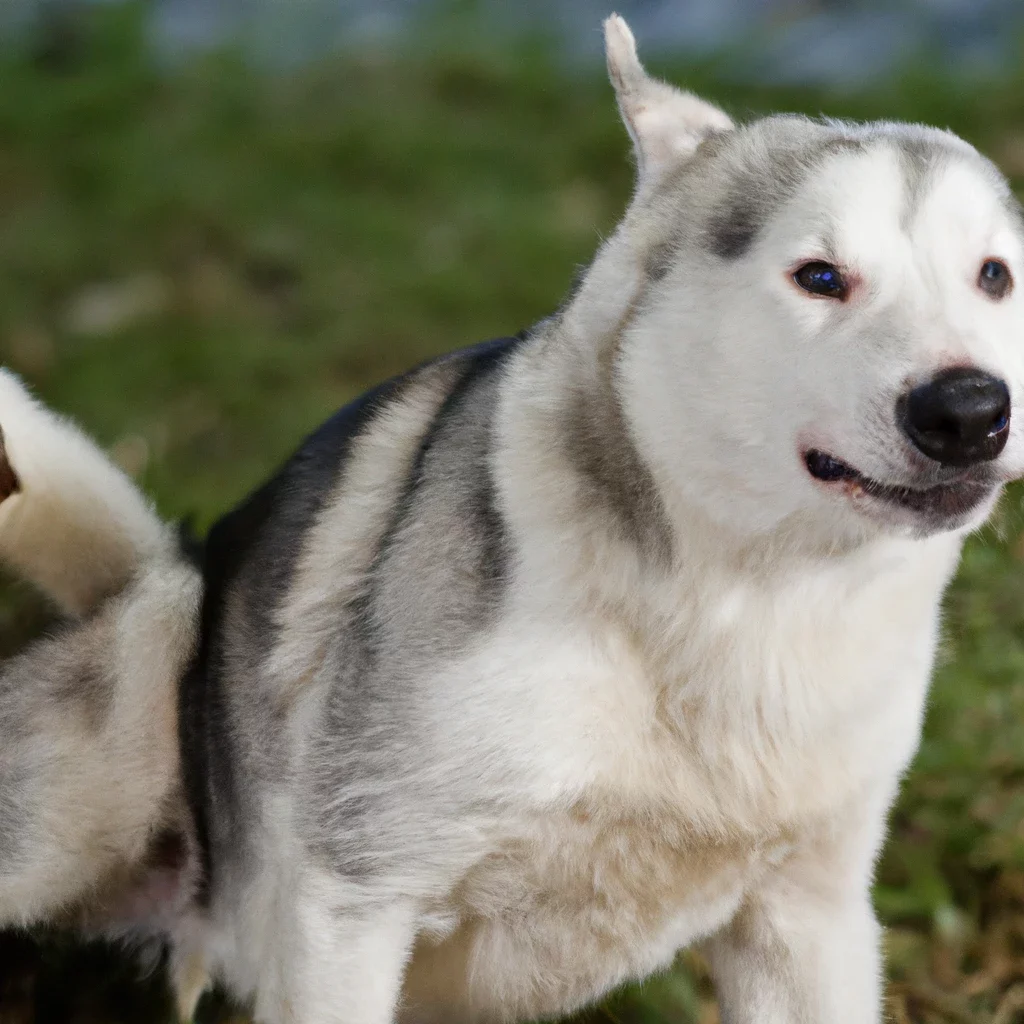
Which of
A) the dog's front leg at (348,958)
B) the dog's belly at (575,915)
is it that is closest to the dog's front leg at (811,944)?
the dog's belly at (575,915)

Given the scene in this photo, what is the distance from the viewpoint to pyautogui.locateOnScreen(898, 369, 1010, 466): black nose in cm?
191

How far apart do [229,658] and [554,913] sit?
730mm

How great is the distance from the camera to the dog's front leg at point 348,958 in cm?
231

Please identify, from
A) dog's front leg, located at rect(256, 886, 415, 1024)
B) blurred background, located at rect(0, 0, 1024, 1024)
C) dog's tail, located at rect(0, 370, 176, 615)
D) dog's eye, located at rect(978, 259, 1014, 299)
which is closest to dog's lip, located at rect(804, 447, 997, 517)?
dog's eye, located at rect(978, 259, 1014, 299)

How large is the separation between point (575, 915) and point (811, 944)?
0.44m

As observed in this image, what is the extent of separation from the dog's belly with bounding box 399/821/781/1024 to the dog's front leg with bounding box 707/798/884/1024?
0.10 meters

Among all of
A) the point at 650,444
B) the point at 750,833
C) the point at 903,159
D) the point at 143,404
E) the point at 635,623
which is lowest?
the point at 143,404

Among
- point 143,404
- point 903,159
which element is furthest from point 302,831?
point 143,404

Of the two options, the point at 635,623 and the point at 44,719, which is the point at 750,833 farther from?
the point at 44,719

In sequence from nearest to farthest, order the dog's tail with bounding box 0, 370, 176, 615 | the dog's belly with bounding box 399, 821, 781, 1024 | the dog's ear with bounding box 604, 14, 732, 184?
the dog's belly with bounding box 399, 821, 781, 1024 → the dog's ear with bounding box 604, 14, 732, 184 → the dog's tail with bounding box 0, 370, 176, 615

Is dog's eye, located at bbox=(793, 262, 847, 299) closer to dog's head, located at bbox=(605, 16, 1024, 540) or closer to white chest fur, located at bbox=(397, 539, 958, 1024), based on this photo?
dog's head, located at bbox=(605, 16, 1024, 540)

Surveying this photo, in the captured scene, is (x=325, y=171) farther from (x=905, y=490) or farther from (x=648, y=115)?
(x=905, y=490)

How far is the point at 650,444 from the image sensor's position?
7.19 ft

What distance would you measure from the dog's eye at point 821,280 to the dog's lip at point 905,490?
8.3 inches
